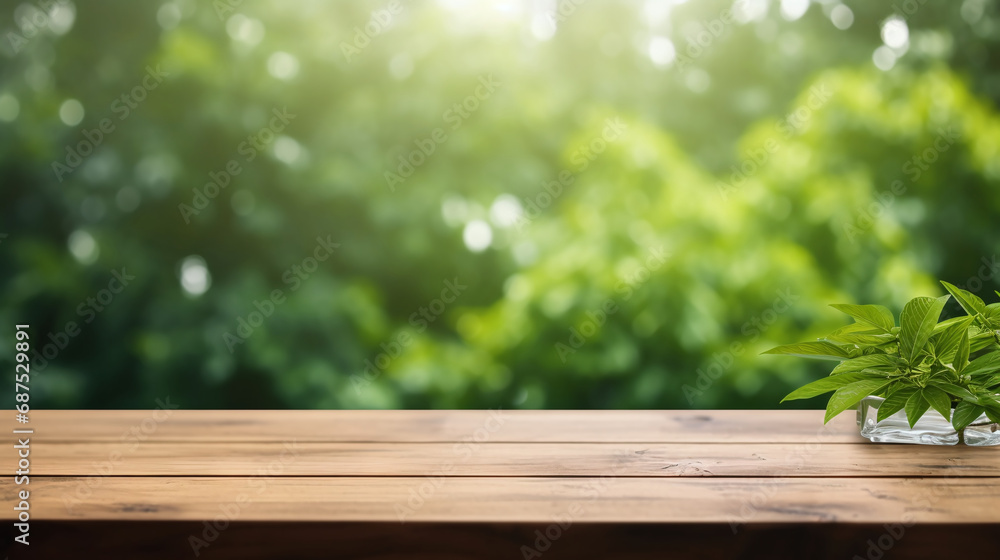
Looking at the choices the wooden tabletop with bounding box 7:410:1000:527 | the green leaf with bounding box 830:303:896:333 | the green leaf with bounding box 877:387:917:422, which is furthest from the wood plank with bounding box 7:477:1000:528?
the green leaf with bounding box 830:303:896:333

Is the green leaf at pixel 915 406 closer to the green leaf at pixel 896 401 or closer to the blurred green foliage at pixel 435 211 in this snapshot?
the green leaf at pixel 896 401

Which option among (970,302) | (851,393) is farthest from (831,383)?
(970,302)

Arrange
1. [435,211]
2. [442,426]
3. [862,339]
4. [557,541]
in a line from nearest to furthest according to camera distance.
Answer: [557,541] → [862,339] → [442,426] → [435,211]

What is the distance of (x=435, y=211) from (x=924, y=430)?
1.49 meters

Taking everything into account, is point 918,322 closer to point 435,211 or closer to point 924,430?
point 924,430

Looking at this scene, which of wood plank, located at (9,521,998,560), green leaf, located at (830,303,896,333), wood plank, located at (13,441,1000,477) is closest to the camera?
wood plank, located at (9,521,998,560)

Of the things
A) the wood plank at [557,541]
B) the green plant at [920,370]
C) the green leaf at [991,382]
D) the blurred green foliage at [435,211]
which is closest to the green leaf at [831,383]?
the green plant at [920,370]

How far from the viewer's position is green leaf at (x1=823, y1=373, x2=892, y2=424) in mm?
803

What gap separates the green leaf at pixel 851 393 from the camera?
80 cm

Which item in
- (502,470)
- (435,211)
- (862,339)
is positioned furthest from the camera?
(435,211)

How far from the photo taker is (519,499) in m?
0.66

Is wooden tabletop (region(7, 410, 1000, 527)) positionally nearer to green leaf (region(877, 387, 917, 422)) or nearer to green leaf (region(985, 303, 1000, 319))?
green leaf (region(877, 387, 917, 422))

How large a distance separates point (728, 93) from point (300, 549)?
8.13 feet

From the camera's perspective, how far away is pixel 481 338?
1839mm
